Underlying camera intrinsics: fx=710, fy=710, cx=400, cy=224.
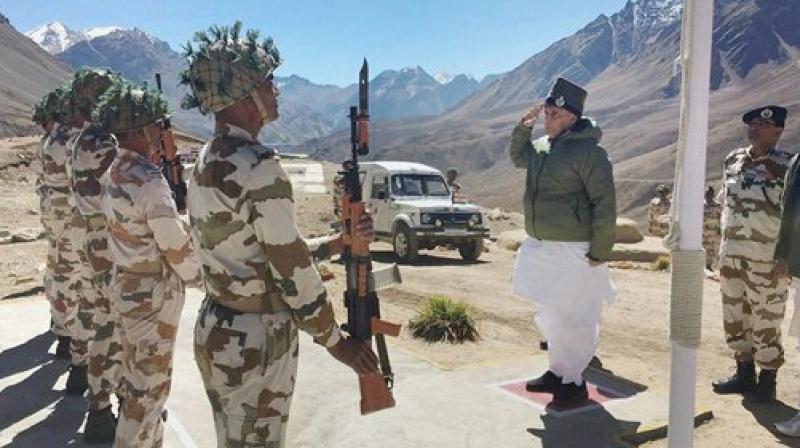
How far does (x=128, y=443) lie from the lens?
362cm

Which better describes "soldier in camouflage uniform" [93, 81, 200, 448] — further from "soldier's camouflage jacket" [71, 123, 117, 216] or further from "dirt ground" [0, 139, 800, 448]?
"dirt ground" [0, 139, 800, 448]

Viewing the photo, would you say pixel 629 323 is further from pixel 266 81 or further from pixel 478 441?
pixel 266 81

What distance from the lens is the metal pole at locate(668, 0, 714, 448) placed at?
8.70 ft

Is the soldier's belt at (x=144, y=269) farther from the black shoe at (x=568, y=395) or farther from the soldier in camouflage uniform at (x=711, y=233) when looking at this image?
the soldier in camouflage uniform at (x=711, y=233)

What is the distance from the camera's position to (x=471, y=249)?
14594mm

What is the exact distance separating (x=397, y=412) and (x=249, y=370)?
2323 millimetres

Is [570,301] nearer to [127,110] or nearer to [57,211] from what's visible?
[127,110]

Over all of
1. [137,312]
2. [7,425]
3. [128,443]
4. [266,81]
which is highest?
[266,81]

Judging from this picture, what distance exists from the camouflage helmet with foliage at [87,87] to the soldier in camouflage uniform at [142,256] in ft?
4.59

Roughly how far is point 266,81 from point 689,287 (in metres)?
1.80

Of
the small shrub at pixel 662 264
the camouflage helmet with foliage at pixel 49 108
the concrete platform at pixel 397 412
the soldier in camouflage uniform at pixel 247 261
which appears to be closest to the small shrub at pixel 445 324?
the concrete platform at pixel 397 412

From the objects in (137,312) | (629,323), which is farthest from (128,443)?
(629,323)

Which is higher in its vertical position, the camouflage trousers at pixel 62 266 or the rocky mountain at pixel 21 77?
the rocky mountain at pixel 21 77

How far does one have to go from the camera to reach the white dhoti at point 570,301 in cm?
490
